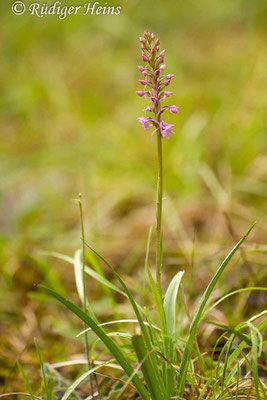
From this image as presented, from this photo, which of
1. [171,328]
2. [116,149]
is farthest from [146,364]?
[116,149]

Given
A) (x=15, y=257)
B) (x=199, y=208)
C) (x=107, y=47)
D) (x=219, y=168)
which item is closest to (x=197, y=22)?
(x=107, y=47)

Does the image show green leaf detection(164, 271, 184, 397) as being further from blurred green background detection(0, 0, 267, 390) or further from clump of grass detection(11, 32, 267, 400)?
blurred green background detection(0, 0, 267, 390)

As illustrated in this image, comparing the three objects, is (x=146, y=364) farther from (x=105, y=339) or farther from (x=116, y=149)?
(x=116, y=149)

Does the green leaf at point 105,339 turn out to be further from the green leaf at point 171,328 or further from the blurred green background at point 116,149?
the blurred green background at point 116,149

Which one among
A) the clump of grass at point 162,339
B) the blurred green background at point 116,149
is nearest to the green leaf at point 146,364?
the clump of grass at point 162,339

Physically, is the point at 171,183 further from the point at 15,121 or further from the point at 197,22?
the point at 197,22

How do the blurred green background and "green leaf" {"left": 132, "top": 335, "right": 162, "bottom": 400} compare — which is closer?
"green leaf" {"left": 132, "top": 335, "right": 162, "bottom": 400}

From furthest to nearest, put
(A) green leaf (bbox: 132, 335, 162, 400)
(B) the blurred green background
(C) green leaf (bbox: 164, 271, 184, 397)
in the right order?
(B) the blurred green background
(C) green leaf (bbox: 164, 271, 184, 397)
(A) green leaf (bbox: 132, 335, 162, 400)

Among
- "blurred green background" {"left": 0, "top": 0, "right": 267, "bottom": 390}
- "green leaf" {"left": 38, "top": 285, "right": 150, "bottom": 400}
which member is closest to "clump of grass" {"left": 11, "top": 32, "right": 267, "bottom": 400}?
"green leaf" {"left": 38, "top": 285, "right": 150, "bottom": 400}
